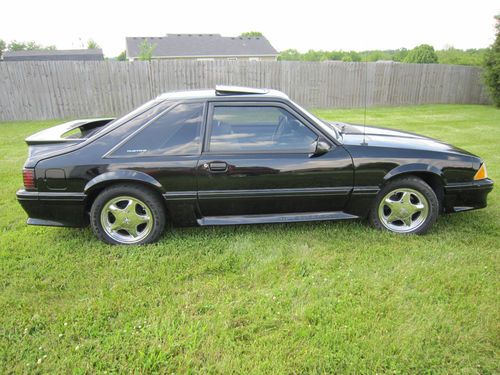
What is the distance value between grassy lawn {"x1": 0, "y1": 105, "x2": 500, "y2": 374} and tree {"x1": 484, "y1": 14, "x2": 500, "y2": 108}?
13.5m

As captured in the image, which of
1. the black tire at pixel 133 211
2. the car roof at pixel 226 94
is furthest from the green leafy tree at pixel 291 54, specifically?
the black tire at pixel 133 211

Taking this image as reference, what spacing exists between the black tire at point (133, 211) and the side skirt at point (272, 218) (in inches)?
16.5

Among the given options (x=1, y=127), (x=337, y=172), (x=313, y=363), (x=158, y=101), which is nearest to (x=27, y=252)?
(x=158, y=101)

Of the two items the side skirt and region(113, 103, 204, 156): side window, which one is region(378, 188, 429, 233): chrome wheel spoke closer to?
the side skirt

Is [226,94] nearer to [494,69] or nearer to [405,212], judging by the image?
[405,212]

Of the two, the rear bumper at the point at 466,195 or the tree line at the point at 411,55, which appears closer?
the rear bumper at the point at 466,195

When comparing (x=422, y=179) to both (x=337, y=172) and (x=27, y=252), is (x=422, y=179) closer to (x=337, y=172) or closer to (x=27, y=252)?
(x=337, y=172)

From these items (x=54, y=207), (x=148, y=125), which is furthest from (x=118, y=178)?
(x=54, y=207)

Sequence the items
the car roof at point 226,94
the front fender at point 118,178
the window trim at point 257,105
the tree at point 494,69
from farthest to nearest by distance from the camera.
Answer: the tree at point 494,69 → the car roof at point 226,94 → the window trim at point 257,105 → the front fender at point 118,178

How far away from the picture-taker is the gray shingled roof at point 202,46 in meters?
34.9

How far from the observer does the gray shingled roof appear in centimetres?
3489

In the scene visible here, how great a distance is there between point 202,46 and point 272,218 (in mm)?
36002

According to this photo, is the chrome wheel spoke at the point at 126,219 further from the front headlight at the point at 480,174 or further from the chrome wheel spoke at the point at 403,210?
the front headlight at the point at 480,174

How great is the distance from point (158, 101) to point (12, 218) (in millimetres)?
2306
